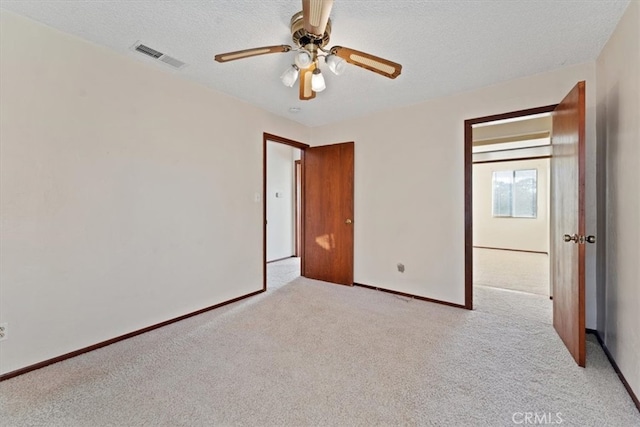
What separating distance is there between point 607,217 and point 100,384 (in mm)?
3727

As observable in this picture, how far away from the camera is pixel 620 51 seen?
6.07 feet

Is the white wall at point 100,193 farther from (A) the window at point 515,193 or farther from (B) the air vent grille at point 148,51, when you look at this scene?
(A) the window at point 515,193

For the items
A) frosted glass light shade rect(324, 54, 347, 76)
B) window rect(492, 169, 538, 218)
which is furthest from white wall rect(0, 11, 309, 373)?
window rect(492, 169, 538, 218)

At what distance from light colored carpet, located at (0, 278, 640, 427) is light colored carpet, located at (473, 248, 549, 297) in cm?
139

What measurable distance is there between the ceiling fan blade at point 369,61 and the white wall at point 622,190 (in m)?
1.37

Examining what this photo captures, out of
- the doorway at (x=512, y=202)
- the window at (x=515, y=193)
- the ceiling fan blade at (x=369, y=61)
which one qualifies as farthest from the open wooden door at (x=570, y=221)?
the window at (x=515, y=193)

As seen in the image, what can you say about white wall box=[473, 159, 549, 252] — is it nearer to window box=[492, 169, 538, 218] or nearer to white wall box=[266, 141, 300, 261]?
window box=[492, 169, 538, 218]

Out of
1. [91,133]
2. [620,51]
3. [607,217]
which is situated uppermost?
[620,51]

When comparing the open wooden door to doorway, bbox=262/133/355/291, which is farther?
doorway, bbox=262/133/355/291

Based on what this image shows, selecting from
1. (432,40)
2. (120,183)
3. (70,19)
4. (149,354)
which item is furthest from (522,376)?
(70,19)

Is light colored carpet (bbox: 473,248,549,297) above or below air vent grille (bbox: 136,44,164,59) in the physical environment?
below

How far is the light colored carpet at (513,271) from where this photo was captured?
3871mm

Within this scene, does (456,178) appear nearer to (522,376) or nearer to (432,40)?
(432,40)

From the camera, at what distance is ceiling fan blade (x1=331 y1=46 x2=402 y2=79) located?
1662 millimetres
